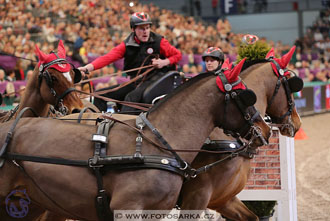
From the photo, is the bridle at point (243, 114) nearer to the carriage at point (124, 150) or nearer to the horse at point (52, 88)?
the carriage at point (124, 150)

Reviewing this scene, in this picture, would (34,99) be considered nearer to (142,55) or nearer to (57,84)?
(57,84)

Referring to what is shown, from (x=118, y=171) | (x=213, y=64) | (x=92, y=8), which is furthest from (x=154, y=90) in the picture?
(x=92, y=8)

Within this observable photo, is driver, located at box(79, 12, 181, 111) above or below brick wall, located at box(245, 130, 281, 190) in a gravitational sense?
above

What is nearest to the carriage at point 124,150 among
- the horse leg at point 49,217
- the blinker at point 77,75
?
the horse leg at point 49,217

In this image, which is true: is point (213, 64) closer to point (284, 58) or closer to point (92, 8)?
point (284, 58)

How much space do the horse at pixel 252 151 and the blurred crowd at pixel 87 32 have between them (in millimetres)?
6200

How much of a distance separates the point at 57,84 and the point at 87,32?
12755mm

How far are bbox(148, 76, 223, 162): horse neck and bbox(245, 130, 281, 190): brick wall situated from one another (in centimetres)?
233

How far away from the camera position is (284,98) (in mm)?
4828

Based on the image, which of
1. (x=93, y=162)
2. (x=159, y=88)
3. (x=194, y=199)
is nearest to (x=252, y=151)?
(x=194, y=199)

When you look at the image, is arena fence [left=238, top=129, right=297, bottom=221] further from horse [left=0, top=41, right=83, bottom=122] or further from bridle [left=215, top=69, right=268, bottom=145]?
horse [left=0, top=41, right=83, bottom=122]

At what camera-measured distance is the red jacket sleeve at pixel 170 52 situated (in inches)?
249

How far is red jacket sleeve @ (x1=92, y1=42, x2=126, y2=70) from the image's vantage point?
6.30m

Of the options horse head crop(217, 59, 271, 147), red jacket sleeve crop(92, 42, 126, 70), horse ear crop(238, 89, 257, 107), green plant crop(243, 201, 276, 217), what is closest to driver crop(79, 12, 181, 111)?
red jacket sleeve crop(92, 42, 126, 70)
